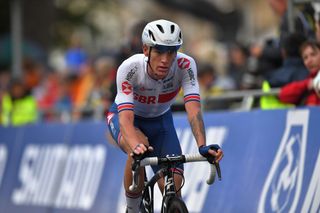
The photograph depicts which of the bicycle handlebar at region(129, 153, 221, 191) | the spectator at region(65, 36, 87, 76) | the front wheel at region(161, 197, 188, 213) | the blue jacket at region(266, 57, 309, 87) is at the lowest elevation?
the front wheel at region(161, 197, 188, 213)

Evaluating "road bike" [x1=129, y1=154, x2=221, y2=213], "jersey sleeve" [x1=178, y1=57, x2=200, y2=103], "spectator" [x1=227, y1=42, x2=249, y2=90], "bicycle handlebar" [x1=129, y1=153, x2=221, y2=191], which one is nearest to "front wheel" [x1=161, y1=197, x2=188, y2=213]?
"road bike" [x1=129, y1=154, x2=221, y2=213]

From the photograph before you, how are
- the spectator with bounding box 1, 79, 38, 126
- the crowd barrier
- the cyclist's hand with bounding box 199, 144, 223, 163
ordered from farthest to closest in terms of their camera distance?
1. the spectator with bounding box 1, 79, 38, 126
2. the crowd barrier
3. the cyclist's hand with bounding box 199, 144, 223, 163

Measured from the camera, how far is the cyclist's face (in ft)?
27.5

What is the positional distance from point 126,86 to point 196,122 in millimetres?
719

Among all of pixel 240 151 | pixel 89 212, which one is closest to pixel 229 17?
pixel 89 212

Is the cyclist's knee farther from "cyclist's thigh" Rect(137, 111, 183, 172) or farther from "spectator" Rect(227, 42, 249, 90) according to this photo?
"spectator" Rect(227, 42, 249, 90)

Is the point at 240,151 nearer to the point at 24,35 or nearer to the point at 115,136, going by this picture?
the point at 115,136

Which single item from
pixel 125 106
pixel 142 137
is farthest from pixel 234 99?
pixel 125 106

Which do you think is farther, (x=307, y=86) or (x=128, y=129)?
(x=307, y=86)

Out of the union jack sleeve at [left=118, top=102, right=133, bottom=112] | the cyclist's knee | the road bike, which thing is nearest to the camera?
the road bike

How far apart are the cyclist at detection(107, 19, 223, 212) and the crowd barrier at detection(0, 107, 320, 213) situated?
1.26 meters

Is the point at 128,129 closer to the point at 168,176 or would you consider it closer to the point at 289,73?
the point at 168,176

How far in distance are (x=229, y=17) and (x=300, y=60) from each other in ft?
46.8

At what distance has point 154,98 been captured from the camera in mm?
9000
